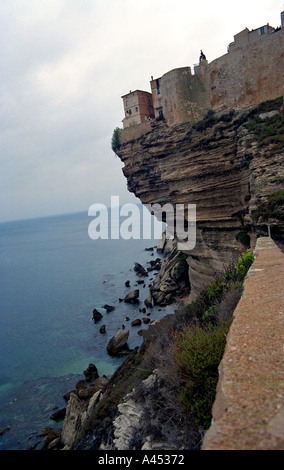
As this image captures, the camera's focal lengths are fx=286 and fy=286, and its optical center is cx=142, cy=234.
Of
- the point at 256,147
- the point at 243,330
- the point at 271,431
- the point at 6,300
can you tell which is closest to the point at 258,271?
the point at 243,330

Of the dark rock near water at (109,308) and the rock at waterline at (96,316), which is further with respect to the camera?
the dark rock near water at (109,308)

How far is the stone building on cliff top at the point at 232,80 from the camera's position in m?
16.8

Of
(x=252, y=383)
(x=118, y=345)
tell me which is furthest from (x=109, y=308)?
(x=252, y=383)

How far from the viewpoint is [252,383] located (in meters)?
2.81

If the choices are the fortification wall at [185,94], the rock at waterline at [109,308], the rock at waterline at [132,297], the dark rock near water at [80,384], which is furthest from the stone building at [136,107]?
the dark rock near water at [80,384]

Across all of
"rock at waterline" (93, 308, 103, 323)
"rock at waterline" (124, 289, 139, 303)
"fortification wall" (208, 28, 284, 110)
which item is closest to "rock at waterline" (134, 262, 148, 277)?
"rock at waterline" (124, 289, 139, 303)

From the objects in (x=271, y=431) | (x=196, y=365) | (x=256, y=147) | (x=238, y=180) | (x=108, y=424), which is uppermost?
(x=256, y=147)

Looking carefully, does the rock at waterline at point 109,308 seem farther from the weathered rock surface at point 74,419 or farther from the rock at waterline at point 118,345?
the weathered rock surface at point 74,419

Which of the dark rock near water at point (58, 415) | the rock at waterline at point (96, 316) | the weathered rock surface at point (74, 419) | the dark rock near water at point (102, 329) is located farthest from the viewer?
the rock at waterline at point (96, 316)

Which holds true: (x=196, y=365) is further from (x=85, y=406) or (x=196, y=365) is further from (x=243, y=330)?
(x=85, y=406)

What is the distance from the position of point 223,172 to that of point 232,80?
611 cm

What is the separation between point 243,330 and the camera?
3875 millimetres

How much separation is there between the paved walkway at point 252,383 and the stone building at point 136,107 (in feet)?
89.9
